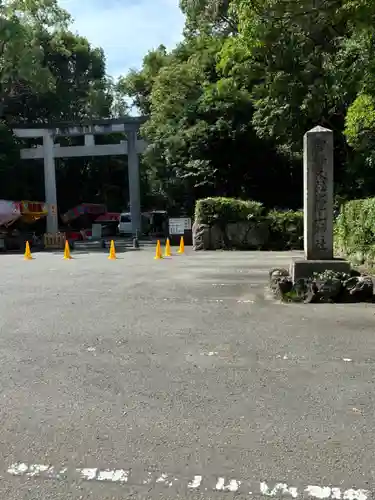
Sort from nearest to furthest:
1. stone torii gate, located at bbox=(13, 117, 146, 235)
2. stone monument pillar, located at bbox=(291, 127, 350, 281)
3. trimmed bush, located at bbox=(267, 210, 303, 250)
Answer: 1. stone monument pillar, located at bbox=(291, 127, 350, 281)
2. trimmed bush, located at bbox=(267, 210, 303, 250)
3. stone torii gate, located at bbox=(13, 117, 146, 235)

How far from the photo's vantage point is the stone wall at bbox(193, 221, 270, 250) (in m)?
22.2

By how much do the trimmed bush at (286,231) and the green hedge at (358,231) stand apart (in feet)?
17.9

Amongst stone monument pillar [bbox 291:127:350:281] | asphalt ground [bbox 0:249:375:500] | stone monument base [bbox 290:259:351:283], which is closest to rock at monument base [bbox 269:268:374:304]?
stone monument base [bbox 290:259:351:283]

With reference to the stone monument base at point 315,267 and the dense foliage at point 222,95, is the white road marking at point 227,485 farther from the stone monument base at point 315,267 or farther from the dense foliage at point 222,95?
the dense foliage at point 222,95

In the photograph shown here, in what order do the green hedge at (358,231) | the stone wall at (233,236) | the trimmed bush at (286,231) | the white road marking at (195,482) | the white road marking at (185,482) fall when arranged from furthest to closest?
1. the stone wall at (233,236)
2. the trimmed bush at (286,231)
3. the green hedge at (358,231)
4. the white road marking at (195,482)
5. the white road marking at (185,482)

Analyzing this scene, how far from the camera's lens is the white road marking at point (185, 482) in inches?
117

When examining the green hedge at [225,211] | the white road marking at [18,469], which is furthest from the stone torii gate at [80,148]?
the white road marking at [18,469]

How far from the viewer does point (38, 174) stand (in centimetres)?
4181

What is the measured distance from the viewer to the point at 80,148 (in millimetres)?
36688

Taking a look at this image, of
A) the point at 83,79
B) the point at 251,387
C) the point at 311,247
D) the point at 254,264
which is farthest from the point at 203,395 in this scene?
the point at 83,79

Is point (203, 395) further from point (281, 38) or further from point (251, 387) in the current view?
point (281, 38)

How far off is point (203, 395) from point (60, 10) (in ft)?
115

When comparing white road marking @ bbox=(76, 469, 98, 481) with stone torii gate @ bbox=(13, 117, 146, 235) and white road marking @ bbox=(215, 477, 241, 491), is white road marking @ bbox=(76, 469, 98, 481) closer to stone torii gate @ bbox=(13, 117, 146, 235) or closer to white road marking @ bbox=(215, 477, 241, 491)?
white road marking @ bbox=(215, 477, 241, 491)

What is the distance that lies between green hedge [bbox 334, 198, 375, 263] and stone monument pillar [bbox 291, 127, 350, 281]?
2.80 meters
